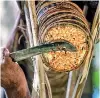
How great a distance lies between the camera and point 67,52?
0.51 meters

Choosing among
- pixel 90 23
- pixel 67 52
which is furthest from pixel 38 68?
pixel 90 23

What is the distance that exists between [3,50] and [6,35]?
0.38m

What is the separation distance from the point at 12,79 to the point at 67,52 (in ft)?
0.38

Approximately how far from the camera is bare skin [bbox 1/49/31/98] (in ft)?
1.52

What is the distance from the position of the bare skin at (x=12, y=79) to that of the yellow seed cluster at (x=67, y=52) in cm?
6

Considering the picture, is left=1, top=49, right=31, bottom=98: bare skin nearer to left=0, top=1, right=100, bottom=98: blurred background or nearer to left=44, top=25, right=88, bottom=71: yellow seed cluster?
left=44, top=25, right=88, bottom=71: yellow seed cluster

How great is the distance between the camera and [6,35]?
2.77 feet

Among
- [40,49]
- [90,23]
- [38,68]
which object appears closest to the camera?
[40,49]

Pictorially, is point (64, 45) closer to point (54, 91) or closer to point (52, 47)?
point (52, 47)

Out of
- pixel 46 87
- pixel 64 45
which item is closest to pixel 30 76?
pixel 46 87

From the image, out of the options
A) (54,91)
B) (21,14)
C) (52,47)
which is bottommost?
(54,91)

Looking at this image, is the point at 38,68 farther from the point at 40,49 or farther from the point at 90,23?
the point at 90,23

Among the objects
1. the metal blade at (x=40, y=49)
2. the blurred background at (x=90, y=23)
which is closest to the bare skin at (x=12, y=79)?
the metal blade at (x=40, y=49)

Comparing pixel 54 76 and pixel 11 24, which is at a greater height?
pixel 11 24
